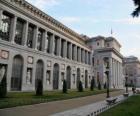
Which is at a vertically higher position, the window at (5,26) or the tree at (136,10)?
the window at (5,26)

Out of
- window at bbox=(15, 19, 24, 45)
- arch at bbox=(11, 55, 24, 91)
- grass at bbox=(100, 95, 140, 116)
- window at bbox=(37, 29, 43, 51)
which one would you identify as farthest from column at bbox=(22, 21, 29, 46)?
grass at bbox=(100, 95, 140, 116)

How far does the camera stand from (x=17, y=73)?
117 feet

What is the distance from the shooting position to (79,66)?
61594 mm

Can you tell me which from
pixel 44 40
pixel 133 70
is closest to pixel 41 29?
pixel 44 40

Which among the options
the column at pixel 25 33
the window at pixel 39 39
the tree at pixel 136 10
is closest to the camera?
the tree at pixel 136 10

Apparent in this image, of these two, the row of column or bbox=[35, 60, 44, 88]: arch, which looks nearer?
the row of column

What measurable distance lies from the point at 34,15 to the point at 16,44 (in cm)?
897

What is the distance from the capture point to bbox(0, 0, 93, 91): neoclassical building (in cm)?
3391

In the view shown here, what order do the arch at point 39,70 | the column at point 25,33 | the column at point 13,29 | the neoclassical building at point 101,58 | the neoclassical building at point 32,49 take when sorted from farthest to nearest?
the neoclassical building at point 101,58
the arch at point 39,70
the column at point 25,33
the column at point 13,29
the neoclassical building at point 32,49

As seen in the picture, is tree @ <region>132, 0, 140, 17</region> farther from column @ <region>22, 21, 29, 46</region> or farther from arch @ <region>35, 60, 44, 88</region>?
arch @ <region>35, 60, 44, 88</region>

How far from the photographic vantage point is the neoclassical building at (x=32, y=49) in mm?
33906

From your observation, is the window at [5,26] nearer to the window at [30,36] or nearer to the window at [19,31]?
the window at [19,31]

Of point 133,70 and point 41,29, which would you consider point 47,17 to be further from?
point 133,70

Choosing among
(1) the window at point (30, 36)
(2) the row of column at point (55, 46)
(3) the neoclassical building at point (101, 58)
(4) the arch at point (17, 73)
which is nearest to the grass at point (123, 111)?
(4) the arch at point (17, 73)
